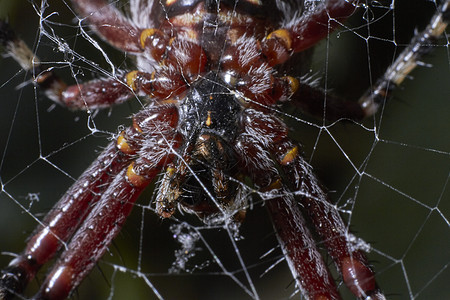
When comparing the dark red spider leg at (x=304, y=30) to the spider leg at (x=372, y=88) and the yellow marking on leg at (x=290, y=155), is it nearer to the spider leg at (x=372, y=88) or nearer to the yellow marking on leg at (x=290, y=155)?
the spider leg at (x=372, y=88)

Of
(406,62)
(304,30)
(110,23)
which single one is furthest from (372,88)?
(110,23)

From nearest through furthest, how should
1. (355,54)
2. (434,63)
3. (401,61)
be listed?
(401,61)
(434,63)
(355,54)

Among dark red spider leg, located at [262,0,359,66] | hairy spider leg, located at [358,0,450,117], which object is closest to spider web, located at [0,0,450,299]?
hairy spider leg, located at [358,0,450,117]

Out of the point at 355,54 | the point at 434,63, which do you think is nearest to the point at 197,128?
the point at 434,63

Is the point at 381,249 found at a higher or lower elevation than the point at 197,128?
lower

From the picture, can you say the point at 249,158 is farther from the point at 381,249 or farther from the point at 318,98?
the point at 381,249

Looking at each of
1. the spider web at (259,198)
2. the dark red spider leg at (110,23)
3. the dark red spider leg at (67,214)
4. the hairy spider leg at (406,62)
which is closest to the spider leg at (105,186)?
the dark red spider leg at (67,214)

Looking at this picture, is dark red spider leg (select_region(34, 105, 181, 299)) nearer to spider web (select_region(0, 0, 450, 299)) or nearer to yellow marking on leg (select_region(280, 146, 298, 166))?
yellow marking on leg (select_region(280, 146, 298, 166))
